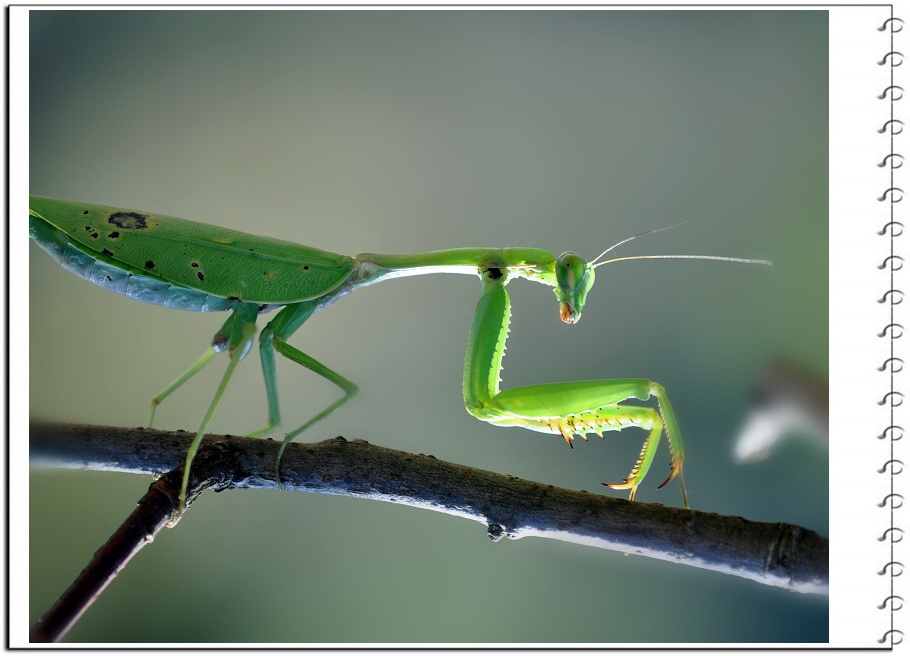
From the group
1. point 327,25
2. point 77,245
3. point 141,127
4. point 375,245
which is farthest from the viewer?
point 375,245

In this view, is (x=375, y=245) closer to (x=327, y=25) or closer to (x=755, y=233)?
(x=327, y=25)

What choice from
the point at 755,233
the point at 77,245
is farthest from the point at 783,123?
the point at 77,245

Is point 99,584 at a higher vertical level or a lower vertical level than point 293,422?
lower
